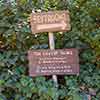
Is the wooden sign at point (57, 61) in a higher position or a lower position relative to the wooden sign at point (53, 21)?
lower

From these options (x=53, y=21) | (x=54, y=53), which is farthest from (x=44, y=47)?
(x=53, y=21)

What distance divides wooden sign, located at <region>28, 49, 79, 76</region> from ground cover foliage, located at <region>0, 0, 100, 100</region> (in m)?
0.12

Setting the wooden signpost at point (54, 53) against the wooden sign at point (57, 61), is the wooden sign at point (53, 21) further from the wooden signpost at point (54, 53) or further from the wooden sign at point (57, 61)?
the wooden sign at point (57, 61)

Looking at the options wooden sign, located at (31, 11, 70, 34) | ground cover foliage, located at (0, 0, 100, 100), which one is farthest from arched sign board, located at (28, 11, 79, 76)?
ground cover foliage, located at (0, 0, 100, 100)

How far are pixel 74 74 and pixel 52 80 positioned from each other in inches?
12.5

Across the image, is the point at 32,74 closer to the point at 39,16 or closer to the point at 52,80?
the point at 52,80

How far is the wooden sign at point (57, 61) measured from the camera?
13.4 ft

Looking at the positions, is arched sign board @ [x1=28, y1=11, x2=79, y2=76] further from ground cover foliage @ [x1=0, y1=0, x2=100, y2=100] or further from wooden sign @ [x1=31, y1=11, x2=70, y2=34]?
ground cover foliage @ [x1=0, y1=0, x2=100, y2=100]

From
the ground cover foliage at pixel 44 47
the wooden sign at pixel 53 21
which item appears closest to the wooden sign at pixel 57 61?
the ground cover foliage at pixel 44 47

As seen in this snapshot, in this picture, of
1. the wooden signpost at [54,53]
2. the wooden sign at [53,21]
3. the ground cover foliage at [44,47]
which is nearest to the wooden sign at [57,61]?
the wooden signpost at [54,53]

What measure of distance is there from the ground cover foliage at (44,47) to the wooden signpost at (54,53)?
0.46 feet

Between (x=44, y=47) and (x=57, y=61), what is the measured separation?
0.40m

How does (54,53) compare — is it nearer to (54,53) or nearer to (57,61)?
(54,53)

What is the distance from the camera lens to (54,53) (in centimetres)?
409
